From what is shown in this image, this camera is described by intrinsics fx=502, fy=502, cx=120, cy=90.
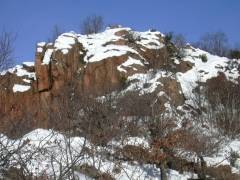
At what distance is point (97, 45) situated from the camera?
39062 millimetres

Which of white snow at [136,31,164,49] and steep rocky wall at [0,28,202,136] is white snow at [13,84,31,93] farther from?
white snow at [136,31,164,49]

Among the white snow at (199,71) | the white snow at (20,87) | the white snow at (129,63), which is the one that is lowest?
A: the white snow at (20,87)

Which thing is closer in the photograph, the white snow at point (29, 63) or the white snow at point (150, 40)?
the white snow at point (150, 40)

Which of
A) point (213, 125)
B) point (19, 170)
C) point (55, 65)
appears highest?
point (19, 170)

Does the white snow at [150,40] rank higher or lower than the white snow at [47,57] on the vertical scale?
higher

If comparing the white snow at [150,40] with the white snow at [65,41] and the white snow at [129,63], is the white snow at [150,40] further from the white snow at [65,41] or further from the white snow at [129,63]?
the white snow at [65,41]

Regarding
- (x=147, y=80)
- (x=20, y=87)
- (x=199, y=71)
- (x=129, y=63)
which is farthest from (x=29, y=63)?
(x=199, y=71)

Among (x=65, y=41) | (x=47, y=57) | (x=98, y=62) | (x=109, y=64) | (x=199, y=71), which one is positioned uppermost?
(x=65, y=41)

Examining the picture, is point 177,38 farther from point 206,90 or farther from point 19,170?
point 19,170

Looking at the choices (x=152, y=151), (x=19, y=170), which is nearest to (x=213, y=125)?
(x=152, y=151)

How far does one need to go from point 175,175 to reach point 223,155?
4081 millimetres

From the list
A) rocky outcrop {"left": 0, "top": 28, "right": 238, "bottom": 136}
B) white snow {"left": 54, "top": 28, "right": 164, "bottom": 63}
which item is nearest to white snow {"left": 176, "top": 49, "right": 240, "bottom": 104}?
rocky outcrop {"left": 0, "top": 28, "right": 238, "bottom": 136}

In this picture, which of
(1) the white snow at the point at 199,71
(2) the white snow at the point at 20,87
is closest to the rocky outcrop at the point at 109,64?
(2) the white snow at the point at 20,87

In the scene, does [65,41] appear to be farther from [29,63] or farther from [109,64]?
[109,64]
